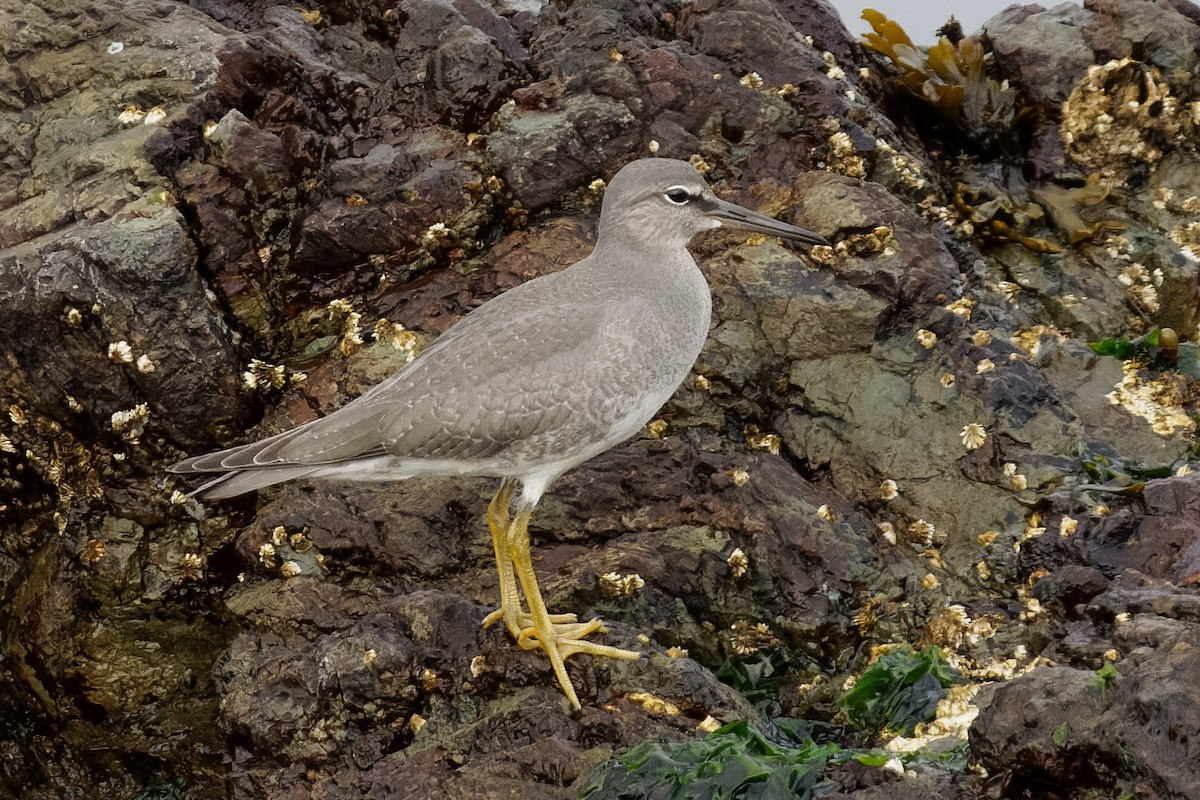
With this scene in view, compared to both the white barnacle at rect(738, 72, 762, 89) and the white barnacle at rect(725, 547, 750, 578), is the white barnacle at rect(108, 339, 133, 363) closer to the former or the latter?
the white barnacle at rect(725, 547, 750, 578)

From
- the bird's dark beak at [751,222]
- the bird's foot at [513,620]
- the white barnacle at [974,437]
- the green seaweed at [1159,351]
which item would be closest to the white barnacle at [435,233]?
the bird's dark beak at [751,222]

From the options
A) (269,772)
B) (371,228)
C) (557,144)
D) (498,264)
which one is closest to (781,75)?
(557,144)

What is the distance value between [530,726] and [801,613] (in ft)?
4.79

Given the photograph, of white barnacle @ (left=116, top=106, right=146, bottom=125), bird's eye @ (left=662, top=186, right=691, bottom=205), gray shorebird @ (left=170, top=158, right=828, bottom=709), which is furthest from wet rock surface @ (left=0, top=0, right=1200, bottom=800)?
bird's eye @ (left=662, top=186, right=691, bottom=205)

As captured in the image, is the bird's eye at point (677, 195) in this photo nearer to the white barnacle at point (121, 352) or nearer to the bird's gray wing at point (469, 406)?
the bird's gray wing at point (469, 406)

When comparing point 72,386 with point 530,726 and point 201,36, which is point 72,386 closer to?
point 201,36

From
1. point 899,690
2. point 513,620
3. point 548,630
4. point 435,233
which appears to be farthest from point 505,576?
point 435,233

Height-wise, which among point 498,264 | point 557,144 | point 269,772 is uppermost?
point 557,144

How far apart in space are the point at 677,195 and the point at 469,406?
4.30 ft

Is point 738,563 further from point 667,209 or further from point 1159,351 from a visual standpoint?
point 1159,351

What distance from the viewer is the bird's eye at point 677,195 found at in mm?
4910

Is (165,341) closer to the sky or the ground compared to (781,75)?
closer to the ground

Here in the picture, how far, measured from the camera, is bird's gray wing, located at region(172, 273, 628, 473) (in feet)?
14.5

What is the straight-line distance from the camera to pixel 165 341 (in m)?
5.23
